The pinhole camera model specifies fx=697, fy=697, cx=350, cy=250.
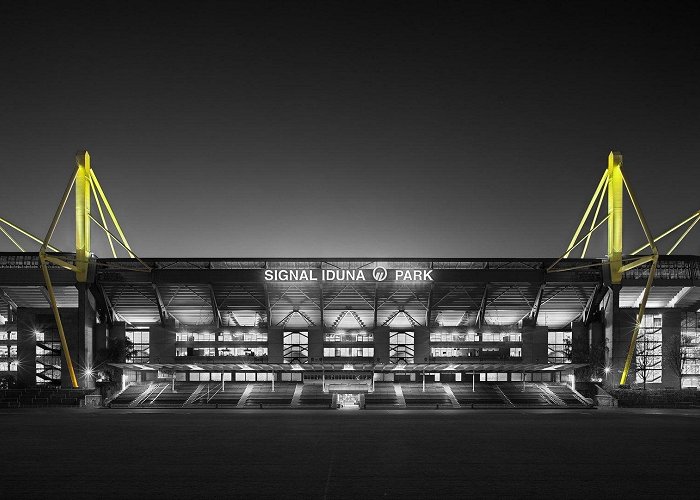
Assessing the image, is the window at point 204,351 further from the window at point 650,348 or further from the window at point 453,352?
the window at point 650,348

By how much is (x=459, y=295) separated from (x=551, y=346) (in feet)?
54.5

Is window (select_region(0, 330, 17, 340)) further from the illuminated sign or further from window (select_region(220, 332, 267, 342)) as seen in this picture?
the illuminated sign

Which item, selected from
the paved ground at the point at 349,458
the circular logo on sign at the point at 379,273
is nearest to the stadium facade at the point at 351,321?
the circular logo on sign at the point at 379,273

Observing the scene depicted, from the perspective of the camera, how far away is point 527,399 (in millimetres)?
79750

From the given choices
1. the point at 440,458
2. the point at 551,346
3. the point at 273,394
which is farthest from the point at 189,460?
the point at 551,346

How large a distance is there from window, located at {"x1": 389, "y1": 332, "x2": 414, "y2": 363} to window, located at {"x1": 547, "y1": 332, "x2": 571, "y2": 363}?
1848 cm

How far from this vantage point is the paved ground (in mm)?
27016

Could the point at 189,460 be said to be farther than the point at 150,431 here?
No

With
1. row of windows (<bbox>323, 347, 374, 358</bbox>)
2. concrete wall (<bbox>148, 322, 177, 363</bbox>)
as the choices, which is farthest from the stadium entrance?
concrete wall (<bbox>148, 322, 177, 363</bbox>)

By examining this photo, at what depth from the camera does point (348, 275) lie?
271ft

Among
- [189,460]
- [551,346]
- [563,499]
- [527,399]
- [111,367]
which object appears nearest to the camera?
[563,499]

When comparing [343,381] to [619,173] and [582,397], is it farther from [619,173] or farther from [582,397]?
[619,173]

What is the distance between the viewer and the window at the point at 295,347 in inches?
3644

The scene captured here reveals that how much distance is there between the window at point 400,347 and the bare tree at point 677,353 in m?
32.3
